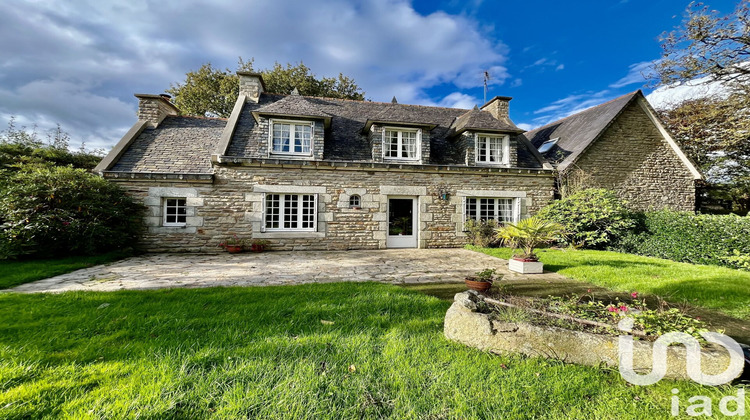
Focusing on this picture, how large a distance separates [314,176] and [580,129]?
12.9 meters

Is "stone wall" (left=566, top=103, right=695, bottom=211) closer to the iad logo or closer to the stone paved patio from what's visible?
the stone paved patio

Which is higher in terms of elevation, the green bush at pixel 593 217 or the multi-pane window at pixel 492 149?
the multi-pane window at pixel 492 149

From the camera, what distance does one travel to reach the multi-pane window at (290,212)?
961 centimetres

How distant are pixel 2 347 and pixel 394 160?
372 inches

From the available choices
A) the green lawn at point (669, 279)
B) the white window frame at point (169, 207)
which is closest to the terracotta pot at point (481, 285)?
the green lawn at point (669, 279)

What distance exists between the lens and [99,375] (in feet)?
6.88

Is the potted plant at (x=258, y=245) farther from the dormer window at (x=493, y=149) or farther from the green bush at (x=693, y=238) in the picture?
the green bush at (x=693, y=238)

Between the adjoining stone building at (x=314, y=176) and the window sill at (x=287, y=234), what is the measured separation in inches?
1.4

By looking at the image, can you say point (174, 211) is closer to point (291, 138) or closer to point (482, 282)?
point (291, 138)

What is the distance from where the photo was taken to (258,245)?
9039 millimetres

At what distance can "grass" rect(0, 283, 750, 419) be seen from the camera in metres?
1.83

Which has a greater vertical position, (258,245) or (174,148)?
(174,148)

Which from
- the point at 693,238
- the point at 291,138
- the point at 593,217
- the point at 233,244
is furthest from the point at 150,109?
the point at 693,238

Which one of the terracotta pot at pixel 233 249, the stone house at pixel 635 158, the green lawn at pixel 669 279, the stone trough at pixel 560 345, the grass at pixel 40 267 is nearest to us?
the stone trough at pixel 560 345
